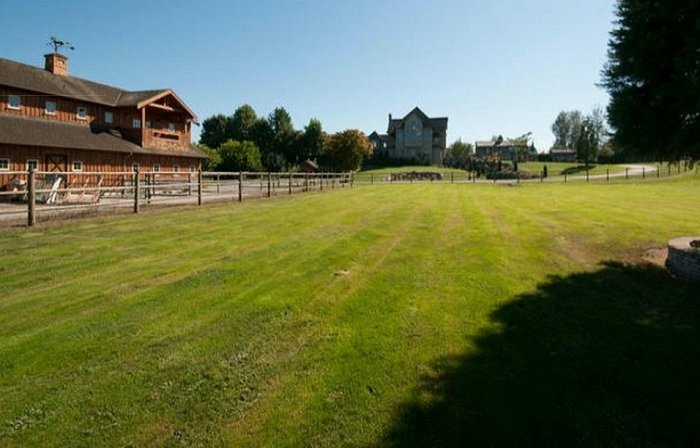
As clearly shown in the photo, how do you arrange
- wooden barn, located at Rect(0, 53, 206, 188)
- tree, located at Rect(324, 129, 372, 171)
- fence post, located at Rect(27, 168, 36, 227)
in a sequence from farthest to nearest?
tree, located at Rect(324, 129, 372, 171)
wooden barn, located at Rect(0, 53, 206, 188)
fence post, located at Rect(27, 168, 36, 227)

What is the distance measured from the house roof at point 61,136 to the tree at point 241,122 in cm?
6289

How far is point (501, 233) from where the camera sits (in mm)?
11016

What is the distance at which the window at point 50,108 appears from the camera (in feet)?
90.5

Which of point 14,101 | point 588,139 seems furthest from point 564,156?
point 14,101

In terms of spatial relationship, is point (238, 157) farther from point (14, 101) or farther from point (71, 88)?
point (14, 101)

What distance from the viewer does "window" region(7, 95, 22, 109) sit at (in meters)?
25.5

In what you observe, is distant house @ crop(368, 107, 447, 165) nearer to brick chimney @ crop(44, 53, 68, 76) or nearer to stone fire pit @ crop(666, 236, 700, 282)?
brick chimney @ crop(44, 53, 68, 76)

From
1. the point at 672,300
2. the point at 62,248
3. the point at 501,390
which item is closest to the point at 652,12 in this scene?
the point at 672,300

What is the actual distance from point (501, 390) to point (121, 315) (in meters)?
4.18

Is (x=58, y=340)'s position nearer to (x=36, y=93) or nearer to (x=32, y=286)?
(x=32, y=286)

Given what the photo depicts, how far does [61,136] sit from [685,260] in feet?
99.5

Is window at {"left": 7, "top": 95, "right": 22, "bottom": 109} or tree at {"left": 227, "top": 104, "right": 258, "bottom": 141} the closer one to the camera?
window at {"left": 7, "top": 95, "right": 22, "bottom": 109}

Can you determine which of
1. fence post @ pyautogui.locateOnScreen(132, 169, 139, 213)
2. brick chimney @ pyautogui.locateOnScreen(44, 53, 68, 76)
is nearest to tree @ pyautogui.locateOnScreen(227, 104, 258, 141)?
brick chimney @ pyautogui.locateOnScreen(44, 53, 68, 76)

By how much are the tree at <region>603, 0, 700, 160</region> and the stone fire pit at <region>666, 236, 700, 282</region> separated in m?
1.60
